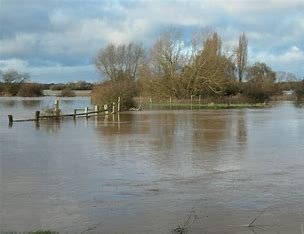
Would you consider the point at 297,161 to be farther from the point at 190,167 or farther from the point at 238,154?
the point at 190,167

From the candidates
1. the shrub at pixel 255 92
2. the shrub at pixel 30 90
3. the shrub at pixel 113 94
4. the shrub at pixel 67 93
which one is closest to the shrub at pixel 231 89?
the shrub at pixel 255 92

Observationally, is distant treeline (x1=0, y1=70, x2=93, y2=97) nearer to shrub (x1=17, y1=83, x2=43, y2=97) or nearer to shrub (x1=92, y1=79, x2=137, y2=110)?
shrub (x1=17, y1=83, x2=43, y2=97)

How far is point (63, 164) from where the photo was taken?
1261 centimetres

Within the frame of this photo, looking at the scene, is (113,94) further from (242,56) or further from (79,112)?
(242,56)

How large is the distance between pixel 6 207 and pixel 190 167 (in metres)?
5.13

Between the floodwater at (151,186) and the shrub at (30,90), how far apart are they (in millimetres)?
74994

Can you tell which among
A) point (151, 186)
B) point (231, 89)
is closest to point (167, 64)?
point (231, 89)

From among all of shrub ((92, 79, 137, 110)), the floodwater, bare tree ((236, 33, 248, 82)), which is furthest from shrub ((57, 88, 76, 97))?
the floodwater

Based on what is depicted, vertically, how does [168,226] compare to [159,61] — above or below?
below

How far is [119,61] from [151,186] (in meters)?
63.8

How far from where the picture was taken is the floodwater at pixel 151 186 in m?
7.16

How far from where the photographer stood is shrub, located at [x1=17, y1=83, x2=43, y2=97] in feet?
297

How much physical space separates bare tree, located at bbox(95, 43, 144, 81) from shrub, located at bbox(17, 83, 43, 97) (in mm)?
24338

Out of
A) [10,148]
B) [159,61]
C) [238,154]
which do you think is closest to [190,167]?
[238,154]
